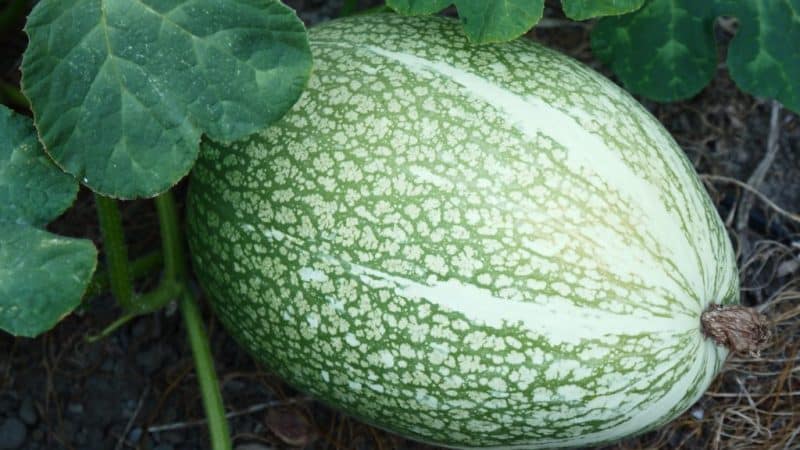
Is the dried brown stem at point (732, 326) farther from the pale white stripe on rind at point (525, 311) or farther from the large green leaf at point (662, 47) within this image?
the large green leaf at point (662, 47)

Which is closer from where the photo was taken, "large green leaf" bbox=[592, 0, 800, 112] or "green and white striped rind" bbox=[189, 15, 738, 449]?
"green and white striped rind" bbox=[189, 15, 738, 449]

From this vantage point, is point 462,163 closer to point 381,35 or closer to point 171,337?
point 381,35

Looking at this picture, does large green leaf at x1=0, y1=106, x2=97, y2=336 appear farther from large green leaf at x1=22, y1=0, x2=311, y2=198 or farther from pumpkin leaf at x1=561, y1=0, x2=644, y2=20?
pumpkin leaf at x1=561, y1=0, x2=644, y2=20

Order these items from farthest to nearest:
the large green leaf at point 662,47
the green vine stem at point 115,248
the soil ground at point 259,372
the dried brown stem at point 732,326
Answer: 1. the soil ground at point 259,372
2. the large green leaf at point 662,47
3. the green vine stem at point 115,248
4. the dried brown stem at point 732,326

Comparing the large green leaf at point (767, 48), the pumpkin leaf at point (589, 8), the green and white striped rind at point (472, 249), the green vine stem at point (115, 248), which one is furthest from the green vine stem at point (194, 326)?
the large green leaf at point (767, 48)

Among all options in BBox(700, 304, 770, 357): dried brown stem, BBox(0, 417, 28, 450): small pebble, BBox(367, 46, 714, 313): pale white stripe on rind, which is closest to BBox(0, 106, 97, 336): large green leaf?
BBox(367, 46, 714, 313): pale white stripe on rind

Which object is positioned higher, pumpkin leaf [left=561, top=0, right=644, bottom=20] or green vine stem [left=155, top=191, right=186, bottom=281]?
pumpkin leaf [left=561, top=0, right=644, bottom=20]
